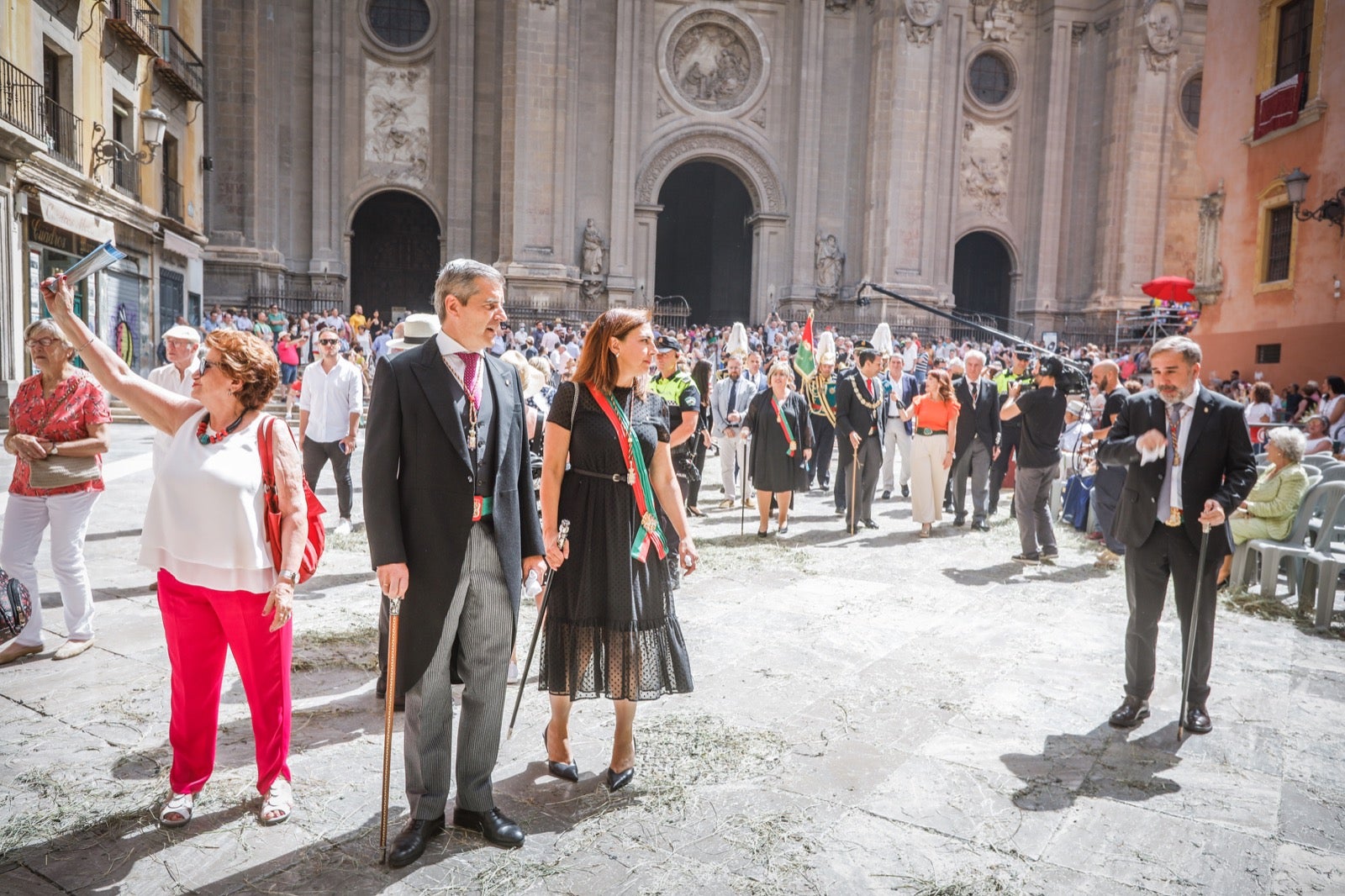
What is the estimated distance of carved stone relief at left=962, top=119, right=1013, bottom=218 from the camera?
31297 mm

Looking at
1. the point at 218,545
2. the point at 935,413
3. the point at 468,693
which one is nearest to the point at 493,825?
the point at 468,693

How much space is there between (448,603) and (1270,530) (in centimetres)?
709

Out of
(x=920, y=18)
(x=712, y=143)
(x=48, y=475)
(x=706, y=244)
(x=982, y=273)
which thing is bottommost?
(x=48, y=475)

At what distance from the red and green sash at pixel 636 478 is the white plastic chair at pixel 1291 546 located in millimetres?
5894

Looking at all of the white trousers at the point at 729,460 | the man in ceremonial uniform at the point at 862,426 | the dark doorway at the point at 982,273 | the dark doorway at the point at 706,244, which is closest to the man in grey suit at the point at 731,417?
the white trousers at the point at 729,460

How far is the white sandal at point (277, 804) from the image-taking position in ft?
11.2

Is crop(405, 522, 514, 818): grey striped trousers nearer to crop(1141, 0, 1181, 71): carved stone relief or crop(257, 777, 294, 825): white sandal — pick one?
A: crop(257, 777, 294, 825): white sandal

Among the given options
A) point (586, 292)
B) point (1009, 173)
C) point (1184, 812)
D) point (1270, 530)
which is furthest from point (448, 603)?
point (1009, 173)

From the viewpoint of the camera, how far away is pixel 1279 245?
59.8 ft

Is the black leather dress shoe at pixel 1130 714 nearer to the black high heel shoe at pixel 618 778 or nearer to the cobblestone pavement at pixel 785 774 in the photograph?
the cobblestone pavement at pixel 785 774

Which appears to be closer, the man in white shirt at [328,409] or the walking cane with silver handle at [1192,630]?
the walking cane with silver handle at [1192,630]

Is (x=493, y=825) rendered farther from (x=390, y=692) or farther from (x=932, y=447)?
(x=932, y=447)

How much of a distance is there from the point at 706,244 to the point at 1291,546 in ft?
104

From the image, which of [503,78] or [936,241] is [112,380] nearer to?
[503,78]
